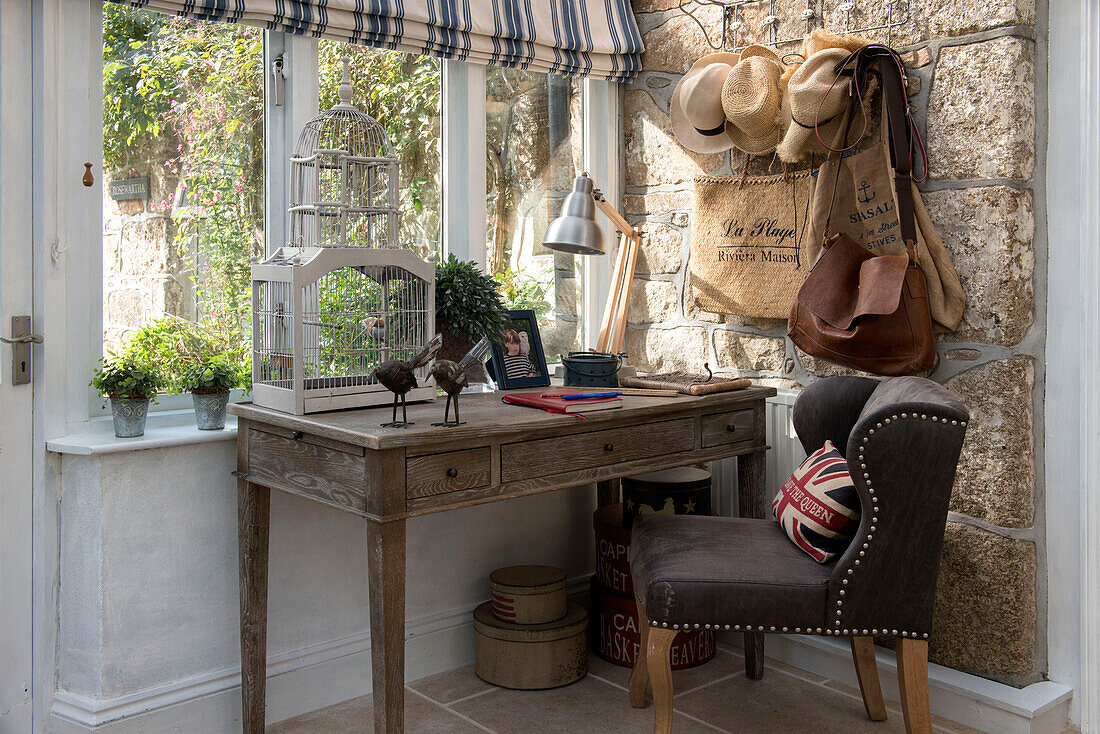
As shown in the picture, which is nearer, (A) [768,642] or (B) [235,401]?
(B) [235,401]

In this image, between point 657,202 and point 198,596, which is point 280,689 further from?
point 657,202

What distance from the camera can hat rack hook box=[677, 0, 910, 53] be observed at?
8.45ft

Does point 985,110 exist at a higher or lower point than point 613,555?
higher

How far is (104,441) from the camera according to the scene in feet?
7.19

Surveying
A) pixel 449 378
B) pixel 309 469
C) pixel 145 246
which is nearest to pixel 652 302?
pixel 449 378

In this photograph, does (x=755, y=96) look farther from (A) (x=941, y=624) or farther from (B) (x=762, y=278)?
(A) (x=941, y=624)

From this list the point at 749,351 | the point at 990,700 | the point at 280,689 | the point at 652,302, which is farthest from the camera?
the point at 652,302

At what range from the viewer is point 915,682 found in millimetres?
2023

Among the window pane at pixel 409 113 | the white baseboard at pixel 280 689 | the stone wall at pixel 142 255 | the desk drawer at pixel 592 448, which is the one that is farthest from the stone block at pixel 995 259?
the stone wall at pixel 142 255

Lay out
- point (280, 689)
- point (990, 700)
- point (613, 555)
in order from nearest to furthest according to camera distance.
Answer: point (990, 700)
point (280, 689)
point (613, 555)

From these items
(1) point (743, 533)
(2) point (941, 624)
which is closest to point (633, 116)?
(1) point (743, 533)

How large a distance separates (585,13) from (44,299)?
186 centimetres

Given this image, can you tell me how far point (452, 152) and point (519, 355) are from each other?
69cm

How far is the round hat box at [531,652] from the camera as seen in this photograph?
106 inches
